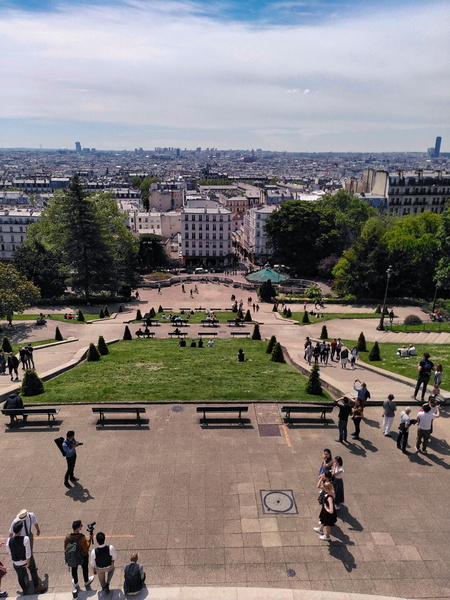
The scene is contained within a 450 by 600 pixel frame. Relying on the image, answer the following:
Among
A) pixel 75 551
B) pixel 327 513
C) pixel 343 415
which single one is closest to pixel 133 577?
pixel 75 551

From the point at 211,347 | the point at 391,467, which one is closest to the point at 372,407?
the point at 391,467

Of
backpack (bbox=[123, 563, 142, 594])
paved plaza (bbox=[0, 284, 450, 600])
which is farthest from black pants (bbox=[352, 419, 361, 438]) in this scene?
backpack (bbox=[123, 563, 142, 594])

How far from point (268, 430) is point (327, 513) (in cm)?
525

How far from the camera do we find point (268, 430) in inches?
643

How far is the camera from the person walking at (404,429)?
14.6 metres

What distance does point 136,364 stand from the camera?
81.2 ft

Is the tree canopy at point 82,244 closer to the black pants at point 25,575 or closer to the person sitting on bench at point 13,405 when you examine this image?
the person sitting on bench at point 13,405

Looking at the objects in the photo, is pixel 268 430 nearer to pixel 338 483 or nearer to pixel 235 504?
pixel 235 504

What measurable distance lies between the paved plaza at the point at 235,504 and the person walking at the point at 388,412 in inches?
15.1

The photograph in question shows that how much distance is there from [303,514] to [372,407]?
7383mm

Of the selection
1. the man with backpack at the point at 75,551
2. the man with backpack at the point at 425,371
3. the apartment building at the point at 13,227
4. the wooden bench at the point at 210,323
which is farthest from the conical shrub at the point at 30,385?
the apartment building at the point at 13,227

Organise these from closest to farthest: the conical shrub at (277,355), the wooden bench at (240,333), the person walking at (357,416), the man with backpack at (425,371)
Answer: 1. the person walking at (357,416)
2. the man with backpack at (425,371)
3. the conical shrub at (277,355)
4. the wooden bench at (240,333)

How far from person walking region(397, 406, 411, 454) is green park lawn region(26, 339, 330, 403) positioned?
3.97 meters

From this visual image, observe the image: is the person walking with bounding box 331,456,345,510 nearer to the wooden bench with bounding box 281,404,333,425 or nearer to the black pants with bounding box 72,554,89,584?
the wooden bench with bounding box 281,404,333,425
